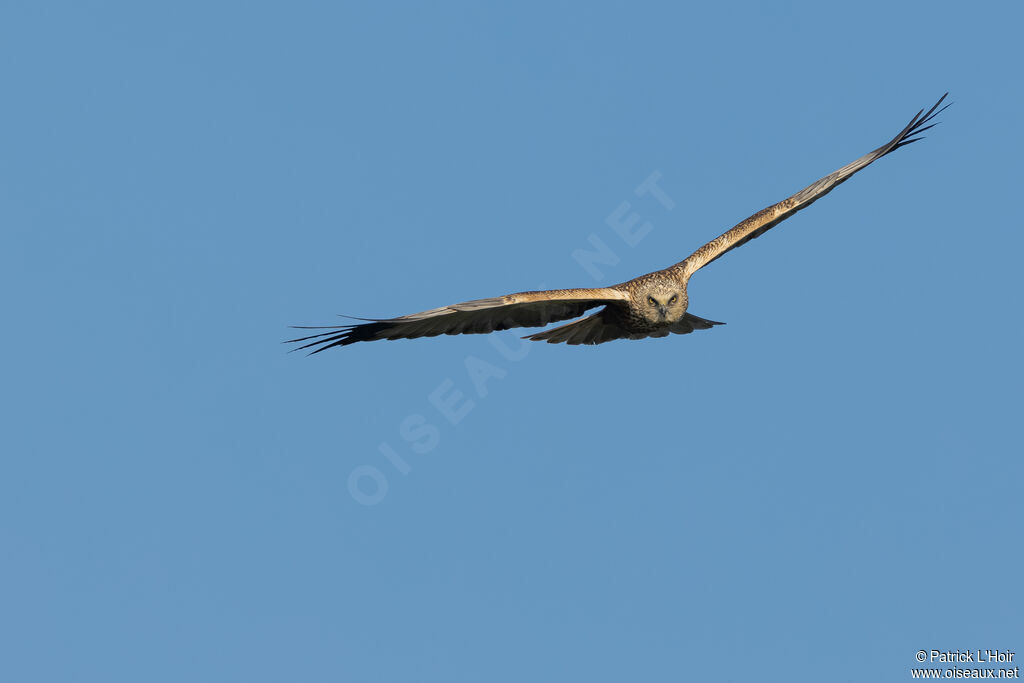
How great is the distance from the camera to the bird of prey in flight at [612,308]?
488 inches

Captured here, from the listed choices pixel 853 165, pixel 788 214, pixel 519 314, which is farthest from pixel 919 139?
pixel 519 314

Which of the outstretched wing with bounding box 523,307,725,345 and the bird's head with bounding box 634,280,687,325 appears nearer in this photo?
the bird's head with bounding box 634,280,687,325

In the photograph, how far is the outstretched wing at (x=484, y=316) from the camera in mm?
12109

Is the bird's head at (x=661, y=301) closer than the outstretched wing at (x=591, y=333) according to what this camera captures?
Yes

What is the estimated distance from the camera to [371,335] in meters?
12.5

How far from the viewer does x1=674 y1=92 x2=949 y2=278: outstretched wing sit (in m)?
14.0

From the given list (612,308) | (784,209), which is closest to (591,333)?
(612,308)

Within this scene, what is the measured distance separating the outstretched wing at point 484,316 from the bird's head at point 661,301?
224 millimetres

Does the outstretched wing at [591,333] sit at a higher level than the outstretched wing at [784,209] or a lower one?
lower

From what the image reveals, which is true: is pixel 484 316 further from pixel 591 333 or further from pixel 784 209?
pixel 784 209

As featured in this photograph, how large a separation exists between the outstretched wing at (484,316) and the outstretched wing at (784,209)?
134cm

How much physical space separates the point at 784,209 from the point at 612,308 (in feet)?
8.91

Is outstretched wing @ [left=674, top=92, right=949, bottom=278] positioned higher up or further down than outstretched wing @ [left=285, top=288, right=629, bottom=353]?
higher up

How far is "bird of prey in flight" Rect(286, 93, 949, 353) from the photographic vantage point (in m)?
12.4
